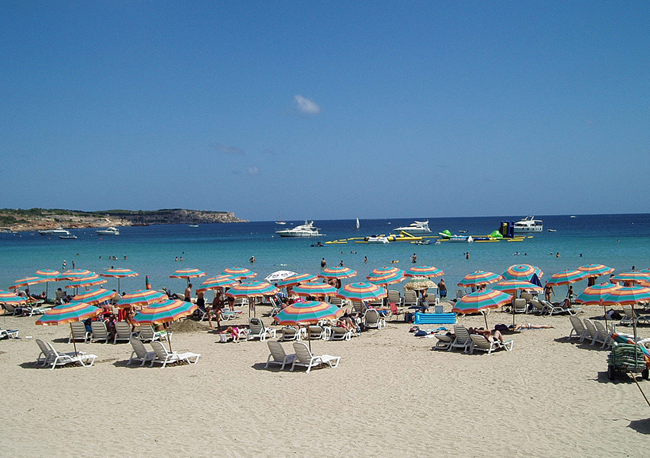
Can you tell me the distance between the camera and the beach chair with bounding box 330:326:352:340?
1372 centimetres

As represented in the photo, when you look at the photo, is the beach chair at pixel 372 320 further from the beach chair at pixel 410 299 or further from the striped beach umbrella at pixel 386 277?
the beach chair at pixel 410 299

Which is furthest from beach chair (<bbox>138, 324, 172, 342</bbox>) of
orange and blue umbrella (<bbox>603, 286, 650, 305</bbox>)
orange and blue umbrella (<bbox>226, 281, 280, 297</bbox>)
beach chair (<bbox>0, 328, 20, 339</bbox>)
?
orange and blue umbrella (<bbox>603, 286, 650, 305</bbox>)

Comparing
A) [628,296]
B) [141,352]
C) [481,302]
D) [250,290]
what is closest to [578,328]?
[628,296]

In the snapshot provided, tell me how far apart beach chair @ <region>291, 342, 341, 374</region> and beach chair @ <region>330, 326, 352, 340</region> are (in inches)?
110

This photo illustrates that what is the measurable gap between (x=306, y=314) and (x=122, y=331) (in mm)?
6123

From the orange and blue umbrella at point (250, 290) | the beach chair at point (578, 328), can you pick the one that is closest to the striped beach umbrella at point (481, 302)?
the beach chair at point (578, 328)

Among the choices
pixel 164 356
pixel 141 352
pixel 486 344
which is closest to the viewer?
pixel 164 356

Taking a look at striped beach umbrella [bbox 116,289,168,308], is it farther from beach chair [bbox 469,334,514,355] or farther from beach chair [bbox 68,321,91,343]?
beach chair [bbox 469,334,514,355]

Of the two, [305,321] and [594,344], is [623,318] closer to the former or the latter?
[594,344]

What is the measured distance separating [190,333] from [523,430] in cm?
1103

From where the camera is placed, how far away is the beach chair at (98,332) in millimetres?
14181

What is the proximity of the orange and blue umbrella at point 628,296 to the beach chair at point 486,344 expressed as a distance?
252 cm

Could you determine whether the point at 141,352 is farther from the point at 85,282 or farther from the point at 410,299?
the point at 410,299

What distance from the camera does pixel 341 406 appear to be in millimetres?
8102
